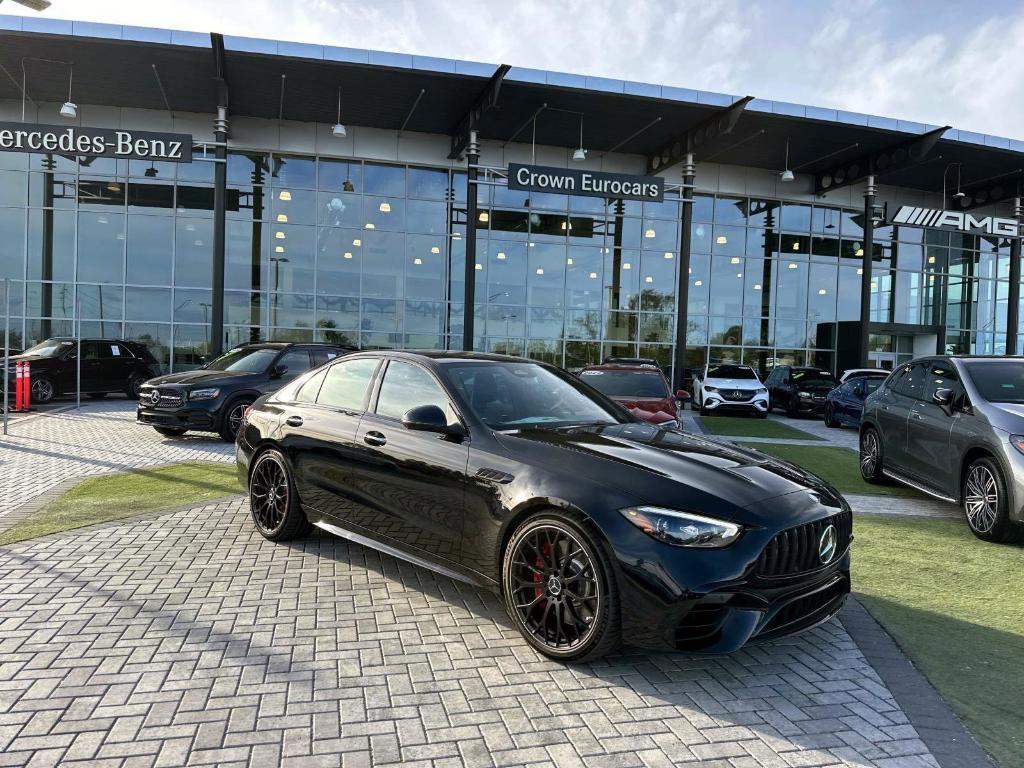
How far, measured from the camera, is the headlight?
9.64ft

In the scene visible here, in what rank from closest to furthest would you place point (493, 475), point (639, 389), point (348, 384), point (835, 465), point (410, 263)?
1. point (493, 475)
2. point (348, 384)
3. point (835, 465)
4. point (639, 389)
5. point (410, 263)

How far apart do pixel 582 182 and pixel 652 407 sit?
10807mm

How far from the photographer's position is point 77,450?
955 cm

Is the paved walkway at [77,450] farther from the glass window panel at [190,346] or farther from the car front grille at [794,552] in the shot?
the glass window panel at [190,346]

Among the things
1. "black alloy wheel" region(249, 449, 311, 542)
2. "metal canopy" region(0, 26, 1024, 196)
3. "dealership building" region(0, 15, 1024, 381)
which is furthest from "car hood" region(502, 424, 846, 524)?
"metal canopy" region(0, 26, 1024, 196)

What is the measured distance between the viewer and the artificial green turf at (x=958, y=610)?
2.94 m

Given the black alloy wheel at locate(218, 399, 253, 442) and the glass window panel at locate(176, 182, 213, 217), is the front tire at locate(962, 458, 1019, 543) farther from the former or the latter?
the glass window panel at locate(176, 182, 213, 217)

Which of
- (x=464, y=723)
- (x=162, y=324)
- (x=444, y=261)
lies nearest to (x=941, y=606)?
(x=464, y=723)

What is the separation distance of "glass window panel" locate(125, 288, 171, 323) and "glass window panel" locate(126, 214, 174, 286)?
0.30 m

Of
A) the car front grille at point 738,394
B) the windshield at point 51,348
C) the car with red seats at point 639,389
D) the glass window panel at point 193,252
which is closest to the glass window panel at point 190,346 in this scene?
the glass window panel at point 193,252

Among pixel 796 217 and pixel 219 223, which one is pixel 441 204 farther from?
pixel 796 217

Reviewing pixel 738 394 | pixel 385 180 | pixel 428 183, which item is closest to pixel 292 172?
pixel 385 180

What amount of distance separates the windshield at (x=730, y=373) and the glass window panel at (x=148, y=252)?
17849mm

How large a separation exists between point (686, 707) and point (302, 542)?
341 centimetres
